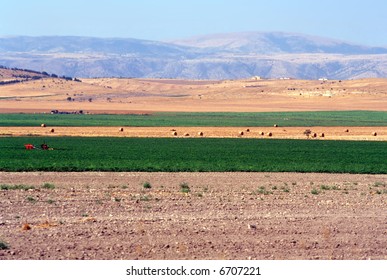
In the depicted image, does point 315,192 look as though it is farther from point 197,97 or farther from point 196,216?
point 197,97

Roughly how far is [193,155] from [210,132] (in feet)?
89.2

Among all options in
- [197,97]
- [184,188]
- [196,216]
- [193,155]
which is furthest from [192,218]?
[197,97]

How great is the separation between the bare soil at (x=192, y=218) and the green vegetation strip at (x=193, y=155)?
3.31 meters

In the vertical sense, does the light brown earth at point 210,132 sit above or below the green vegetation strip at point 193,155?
below

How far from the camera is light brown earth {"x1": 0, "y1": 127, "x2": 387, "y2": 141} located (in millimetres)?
66375

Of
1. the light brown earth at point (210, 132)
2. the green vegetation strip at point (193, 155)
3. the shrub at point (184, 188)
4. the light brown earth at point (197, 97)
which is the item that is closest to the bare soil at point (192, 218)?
the shrub at point (184, 188)

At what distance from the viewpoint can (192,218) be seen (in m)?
22.5

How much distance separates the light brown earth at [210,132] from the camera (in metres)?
66.4

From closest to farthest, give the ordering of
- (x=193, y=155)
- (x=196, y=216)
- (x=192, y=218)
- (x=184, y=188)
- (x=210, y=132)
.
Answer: (x=192, y=218) → (x=196, y=216) → (x=184, y=188) → (x=193, y=155) → (x=210, y=132)

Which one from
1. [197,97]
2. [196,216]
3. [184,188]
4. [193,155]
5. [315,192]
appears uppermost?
[196,216]

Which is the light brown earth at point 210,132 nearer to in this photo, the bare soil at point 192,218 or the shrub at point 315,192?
the bare soil at point 192,218

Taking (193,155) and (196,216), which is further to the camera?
(193,155)

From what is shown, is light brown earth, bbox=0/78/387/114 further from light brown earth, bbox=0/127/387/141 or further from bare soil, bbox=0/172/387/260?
bare soil, bbox=0/172/387/260
